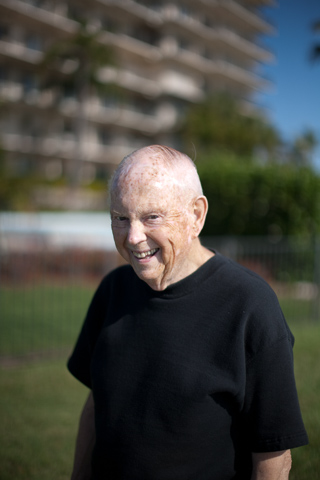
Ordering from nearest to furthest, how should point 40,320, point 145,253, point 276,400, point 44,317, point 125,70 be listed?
point 276,400 → point 145,253 → point 40,320 → point 44,317 → point 125,70

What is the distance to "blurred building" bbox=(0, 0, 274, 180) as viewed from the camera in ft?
136

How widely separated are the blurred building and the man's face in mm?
36207

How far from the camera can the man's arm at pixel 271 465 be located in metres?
1.44

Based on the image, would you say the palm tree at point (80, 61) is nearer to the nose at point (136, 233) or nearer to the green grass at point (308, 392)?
the green grass at point (308, 392)

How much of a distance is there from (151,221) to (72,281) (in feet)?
23.5

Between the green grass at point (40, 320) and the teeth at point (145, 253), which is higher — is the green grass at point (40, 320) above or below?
below

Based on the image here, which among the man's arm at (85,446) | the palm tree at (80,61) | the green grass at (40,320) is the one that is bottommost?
the green grass at (40,320)

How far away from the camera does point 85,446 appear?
6.04 ft

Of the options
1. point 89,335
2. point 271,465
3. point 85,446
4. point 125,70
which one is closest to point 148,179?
point 89,335

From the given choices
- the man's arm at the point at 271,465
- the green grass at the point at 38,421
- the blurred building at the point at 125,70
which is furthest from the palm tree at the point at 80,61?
the man's arm at the point at 271,465

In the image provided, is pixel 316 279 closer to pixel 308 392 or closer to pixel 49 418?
pixel 308 392

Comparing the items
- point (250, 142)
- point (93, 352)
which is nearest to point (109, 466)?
point (93, 352)

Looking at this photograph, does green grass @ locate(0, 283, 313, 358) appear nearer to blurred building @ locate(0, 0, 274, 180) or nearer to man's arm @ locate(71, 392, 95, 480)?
man's arm @ locate(71, 392, 95, 480)

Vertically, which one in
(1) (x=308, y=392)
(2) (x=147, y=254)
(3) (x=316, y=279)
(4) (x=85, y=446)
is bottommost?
(1) (x=308, y=392)
